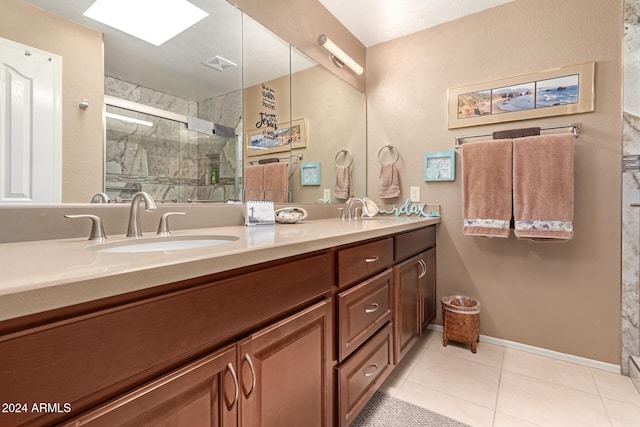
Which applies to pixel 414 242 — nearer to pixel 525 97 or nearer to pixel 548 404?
pixel 548 404

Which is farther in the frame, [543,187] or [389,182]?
[389,182]

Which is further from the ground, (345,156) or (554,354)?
(345,156)

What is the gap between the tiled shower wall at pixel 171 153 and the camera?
1.04 meters

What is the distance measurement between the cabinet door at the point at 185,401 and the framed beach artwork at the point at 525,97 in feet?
6.84

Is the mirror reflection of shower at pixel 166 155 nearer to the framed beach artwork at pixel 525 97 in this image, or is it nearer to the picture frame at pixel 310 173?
the picture frame at pixel 310 173

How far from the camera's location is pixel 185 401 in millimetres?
571

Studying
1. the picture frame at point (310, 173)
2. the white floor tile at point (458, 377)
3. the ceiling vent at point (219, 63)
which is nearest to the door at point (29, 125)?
the ceiling vent at point (219, 63)

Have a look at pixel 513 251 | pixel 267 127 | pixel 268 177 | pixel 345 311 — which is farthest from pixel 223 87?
pixel 513 251

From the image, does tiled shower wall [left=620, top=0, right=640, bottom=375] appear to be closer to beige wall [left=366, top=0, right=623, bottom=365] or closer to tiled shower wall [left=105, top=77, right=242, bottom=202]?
beige wall [left=366, top=0, right=623, bottom=365]

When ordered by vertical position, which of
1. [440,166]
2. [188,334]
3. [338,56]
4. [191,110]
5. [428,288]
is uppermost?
[338,56]

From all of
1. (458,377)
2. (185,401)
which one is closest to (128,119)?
(185,401)

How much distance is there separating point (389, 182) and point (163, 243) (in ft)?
5.71

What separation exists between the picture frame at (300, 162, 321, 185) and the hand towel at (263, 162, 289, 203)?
15 cm

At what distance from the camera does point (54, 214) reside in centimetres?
89
